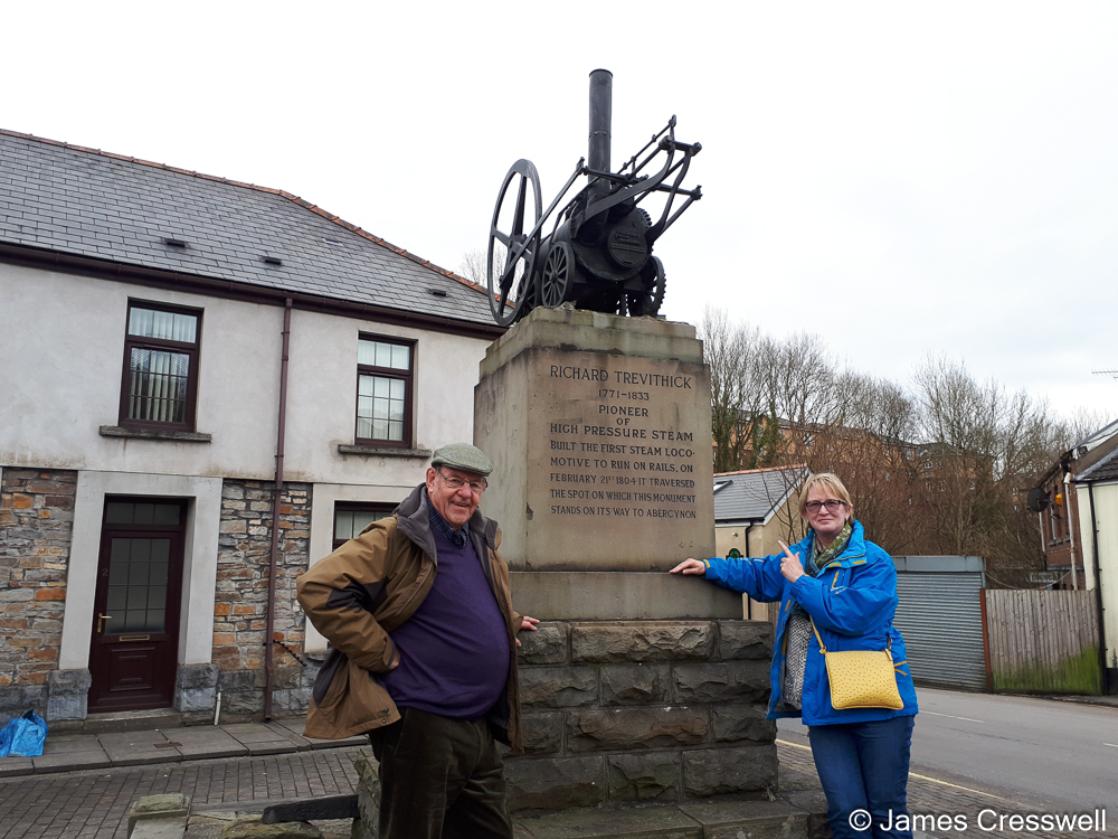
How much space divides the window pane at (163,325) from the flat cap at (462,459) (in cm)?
1171

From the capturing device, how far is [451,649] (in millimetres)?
3250

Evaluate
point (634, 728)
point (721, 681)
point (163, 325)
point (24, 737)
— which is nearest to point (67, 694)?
point (24, 737)

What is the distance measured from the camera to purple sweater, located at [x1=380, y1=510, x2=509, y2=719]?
10.4 ft

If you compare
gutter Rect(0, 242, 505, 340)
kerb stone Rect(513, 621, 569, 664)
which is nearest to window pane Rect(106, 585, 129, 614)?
gutter Rect(0, 242, 505, 340)

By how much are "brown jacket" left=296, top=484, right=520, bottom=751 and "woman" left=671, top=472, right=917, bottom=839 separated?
129cm

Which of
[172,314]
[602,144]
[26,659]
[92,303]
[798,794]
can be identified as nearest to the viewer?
[798,794]

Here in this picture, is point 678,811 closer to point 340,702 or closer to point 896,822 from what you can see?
point 896,822

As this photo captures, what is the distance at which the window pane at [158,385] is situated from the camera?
522 inches

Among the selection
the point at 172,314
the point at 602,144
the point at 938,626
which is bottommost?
the point at 938,626

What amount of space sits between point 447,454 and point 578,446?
1.66 m

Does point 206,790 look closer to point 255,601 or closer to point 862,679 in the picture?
point 255,601

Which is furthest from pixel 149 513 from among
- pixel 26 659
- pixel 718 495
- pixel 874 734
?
pixel 718 495

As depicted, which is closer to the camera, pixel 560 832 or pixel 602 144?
pixel 560 832

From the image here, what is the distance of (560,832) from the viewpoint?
156 inches
